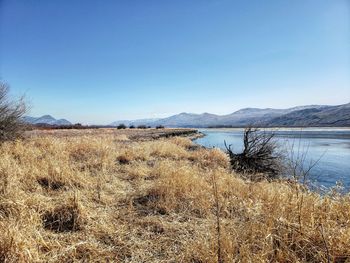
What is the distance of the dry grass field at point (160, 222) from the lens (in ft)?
10.8

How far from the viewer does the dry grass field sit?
329 centimetres

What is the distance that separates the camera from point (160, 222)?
4.57 m

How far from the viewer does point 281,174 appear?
1089 centimetres

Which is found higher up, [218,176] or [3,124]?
→ [3,124]

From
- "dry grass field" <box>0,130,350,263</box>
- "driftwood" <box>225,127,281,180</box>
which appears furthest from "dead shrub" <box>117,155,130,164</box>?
→ "driftwood" <box>225,127,281,180</box>

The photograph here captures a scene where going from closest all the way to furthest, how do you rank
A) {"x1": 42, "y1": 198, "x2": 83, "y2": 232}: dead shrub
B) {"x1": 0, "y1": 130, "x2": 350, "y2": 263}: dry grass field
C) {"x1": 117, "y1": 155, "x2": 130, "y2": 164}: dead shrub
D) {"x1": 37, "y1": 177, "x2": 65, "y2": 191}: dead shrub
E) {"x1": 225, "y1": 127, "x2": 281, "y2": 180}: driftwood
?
{"x1": 0, "y1": 130, "x2": 350, "y2": 263}: dry grass field → {"x1": 42, "y1": 198, "x2": 83, "y2": 232}: dead shrub → {"x1": 37, "y1": 177, "x2": 65, "y2": 191}: dead shrub → {"x1": 117, "y1": 155, "x2": 130, "y2": 164}: dead shrub → {"x1": 225, "y1": 127, "x2": 281, "y2": 180}: driftwood

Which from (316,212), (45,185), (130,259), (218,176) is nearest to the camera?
(130,259)

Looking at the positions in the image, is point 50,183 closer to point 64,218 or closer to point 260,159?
point 64,218

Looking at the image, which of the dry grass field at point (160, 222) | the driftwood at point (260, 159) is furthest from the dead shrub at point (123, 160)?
the driftwood at point (260, 159)

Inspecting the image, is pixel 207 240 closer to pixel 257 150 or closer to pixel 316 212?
pixel 316 212

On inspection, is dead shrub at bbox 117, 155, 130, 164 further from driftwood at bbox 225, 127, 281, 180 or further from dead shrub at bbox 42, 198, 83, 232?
dead shrub at bbox 42, 198, 83, 232

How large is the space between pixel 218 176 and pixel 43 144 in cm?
740

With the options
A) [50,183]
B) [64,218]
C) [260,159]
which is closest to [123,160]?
[50,183]

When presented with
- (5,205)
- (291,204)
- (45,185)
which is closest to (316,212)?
(291,204)
